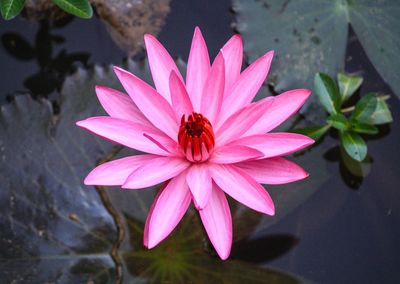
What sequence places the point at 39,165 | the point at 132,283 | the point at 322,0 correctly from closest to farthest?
the point at 132,283
the point at 39,165
the point at 322,0

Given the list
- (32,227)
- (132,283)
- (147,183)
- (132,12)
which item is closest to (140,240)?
(132,283)

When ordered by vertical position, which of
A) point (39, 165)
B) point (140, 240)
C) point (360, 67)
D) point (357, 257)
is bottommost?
point (357, 257)

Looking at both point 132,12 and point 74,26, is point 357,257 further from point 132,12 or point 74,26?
point 74,26

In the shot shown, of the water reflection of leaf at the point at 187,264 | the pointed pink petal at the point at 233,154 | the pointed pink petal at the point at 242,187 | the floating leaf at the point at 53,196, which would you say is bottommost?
the water reflection of leaf at the point at 187,264

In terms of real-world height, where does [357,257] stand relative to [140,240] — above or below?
below

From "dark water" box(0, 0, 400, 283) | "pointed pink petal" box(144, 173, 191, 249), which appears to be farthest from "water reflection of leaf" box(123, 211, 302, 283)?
"pointed pink petal" box(144, 173, 191, 249)

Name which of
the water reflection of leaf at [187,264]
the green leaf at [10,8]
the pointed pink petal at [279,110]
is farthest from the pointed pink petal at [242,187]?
the green leaf at [10,8]

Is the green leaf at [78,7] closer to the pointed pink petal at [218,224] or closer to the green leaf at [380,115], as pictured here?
the pointed pink petal at [218,224]
